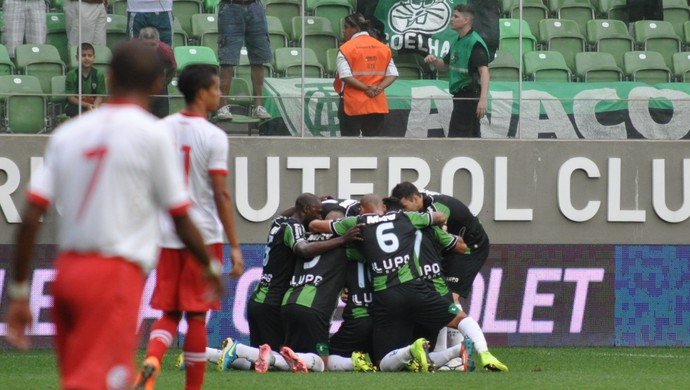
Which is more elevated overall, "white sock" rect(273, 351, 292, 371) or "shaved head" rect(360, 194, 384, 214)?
"shaved head" rect(360, 194, 384, 214)

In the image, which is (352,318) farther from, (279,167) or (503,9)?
(503,9)

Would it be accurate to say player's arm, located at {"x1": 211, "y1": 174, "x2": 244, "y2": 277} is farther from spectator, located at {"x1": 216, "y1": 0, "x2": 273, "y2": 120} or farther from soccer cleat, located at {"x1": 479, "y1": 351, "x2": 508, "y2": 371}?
spectator, located at {"x1": 216, "y1": 0, "x2": 273, "y2": 120}

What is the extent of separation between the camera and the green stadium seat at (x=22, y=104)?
1345 cm

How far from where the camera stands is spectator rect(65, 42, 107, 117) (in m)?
13.5

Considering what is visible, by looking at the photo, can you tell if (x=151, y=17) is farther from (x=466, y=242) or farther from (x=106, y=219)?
(x=106, y=219)

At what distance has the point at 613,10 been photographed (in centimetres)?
1606

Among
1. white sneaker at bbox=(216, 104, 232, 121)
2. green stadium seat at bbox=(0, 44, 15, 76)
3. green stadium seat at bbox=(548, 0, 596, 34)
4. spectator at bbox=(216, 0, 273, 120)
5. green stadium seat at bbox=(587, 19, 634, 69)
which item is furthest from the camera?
green stadium seat at bbox=(548, 0, 596, 34)

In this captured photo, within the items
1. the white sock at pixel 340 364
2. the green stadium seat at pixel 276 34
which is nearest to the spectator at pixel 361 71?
the green stadium seat at pixel 276 34

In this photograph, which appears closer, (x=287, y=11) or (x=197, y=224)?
(x=197, y=224)

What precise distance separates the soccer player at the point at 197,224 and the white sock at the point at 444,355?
11.9 ft

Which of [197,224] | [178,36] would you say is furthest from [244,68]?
[197,224]

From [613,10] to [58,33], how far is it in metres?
6.76

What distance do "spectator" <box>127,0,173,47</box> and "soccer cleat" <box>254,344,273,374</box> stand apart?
4.14 m

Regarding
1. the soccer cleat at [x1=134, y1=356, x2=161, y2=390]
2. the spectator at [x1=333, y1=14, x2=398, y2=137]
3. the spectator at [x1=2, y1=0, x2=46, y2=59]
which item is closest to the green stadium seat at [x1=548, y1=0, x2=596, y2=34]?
the spectator at [x1=333, y1=14, x2=398, y2=137]
